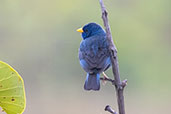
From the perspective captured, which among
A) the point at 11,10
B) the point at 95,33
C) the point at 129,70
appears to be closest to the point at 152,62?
the point at 129,70

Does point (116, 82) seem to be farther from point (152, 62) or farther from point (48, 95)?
point (152, 62)

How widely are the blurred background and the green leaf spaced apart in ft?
29.7

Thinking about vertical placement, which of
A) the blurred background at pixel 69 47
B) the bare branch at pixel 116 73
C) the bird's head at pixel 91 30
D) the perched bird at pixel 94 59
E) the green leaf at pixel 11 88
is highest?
the blurred background at pixel 69 47

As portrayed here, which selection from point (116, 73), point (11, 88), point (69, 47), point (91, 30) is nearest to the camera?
point (11, 88)

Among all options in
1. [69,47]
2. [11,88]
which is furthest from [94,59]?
[69,47]

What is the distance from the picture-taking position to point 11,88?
1.29 m

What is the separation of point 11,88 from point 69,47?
986 centimetres

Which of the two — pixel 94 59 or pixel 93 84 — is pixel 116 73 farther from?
pixel 94 59

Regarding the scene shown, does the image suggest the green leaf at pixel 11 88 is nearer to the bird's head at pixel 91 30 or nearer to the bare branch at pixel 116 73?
the bare branch at pixel 116 73

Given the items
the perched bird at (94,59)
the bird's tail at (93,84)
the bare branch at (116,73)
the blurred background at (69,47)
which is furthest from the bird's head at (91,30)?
the blurred background at (69,47)

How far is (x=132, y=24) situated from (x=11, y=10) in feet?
10.6

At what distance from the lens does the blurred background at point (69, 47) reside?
1095 cm

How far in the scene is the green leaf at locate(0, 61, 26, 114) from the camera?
1.28m

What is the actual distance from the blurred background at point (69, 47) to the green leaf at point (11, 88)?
906 centimetres
